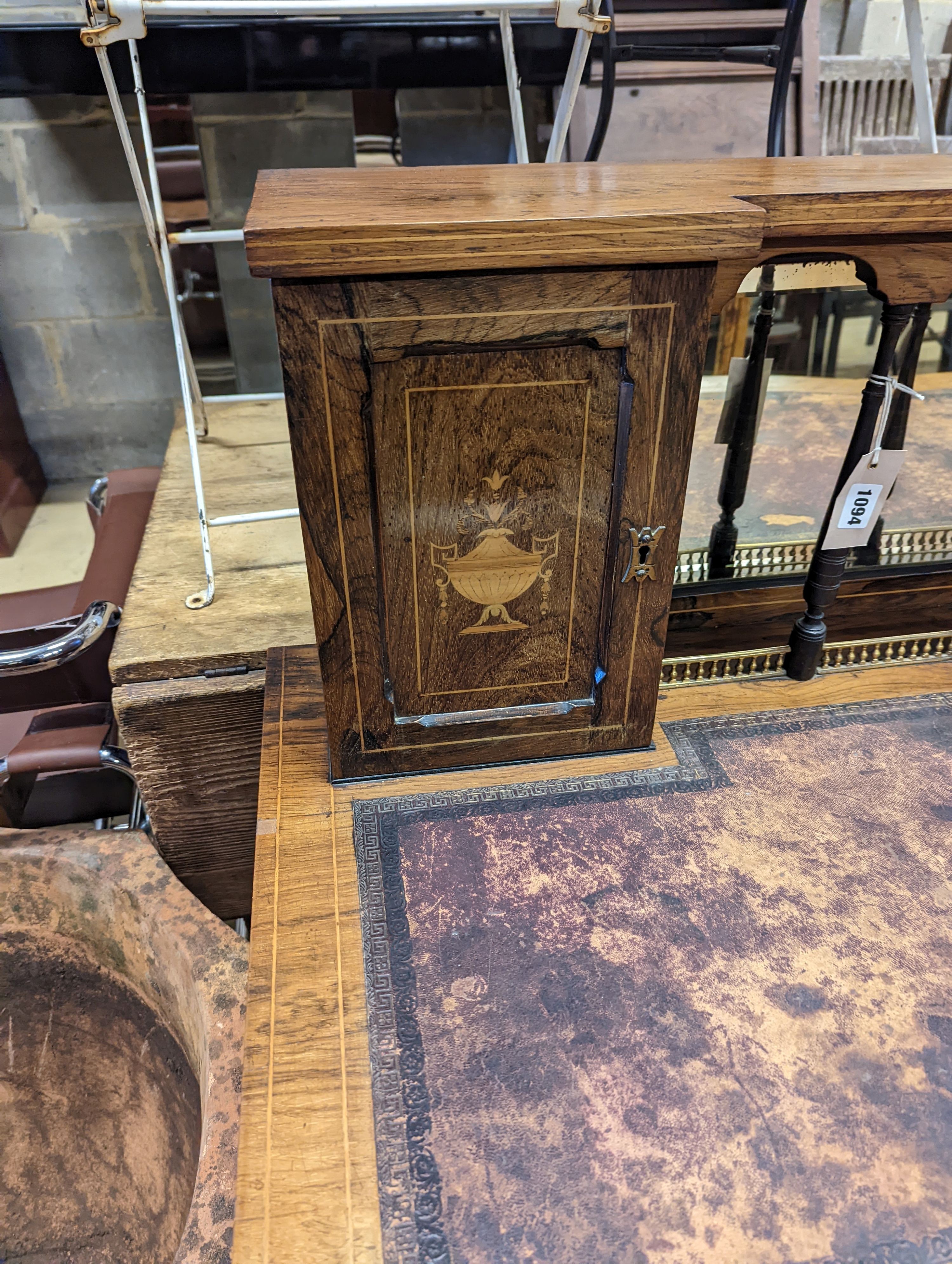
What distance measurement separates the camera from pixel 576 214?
853 mm

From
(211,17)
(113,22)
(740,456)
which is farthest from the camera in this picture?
(211,17)

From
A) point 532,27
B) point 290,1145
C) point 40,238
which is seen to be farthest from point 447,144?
point 290,1145

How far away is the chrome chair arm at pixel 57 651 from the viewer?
1.48 metres

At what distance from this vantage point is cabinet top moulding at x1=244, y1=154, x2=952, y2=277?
0.82 meters

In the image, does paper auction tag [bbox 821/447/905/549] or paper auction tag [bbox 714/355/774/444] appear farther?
paper auction tag [bbox 714/355/774/444]

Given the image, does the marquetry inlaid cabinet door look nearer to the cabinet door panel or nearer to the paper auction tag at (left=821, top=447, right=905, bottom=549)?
the cabinet door panel

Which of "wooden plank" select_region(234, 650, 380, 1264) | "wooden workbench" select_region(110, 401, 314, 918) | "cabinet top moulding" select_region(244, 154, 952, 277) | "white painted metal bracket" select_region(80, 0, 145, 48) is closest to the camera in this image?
"wooden plank" select_region(234, 650, 380, 1264)

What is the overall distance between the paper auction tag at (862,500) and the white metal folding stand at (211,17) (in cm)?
83

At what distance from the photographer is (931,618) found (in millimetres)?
1610

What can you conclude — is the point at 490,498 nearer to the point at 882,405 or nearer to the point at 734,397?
the point at 882,405

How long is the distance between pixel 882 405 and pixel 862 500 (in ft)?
0.42

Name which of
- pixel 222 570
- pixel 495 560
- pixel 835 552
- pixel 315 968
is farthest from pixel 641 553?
pixel 222 570

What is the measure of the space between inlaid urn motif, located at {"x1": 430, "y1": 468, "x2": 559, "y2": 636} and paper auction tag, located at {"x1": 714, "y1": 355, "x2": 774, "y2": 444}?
2.36ft

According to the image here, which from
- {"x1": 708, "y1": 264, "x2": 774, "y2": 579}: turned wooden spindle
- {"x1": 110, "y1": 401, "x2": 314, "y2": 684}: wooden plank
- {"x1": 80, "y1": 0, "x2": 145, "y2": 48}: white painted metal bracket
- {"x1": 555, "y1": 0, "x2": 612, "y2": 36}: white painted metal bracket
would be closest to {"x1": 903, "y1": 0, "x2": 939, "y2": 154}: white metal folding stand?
{"x1": 708, "y1": 264, "x2": 774, "y2": 579}: turned wooden spindle
